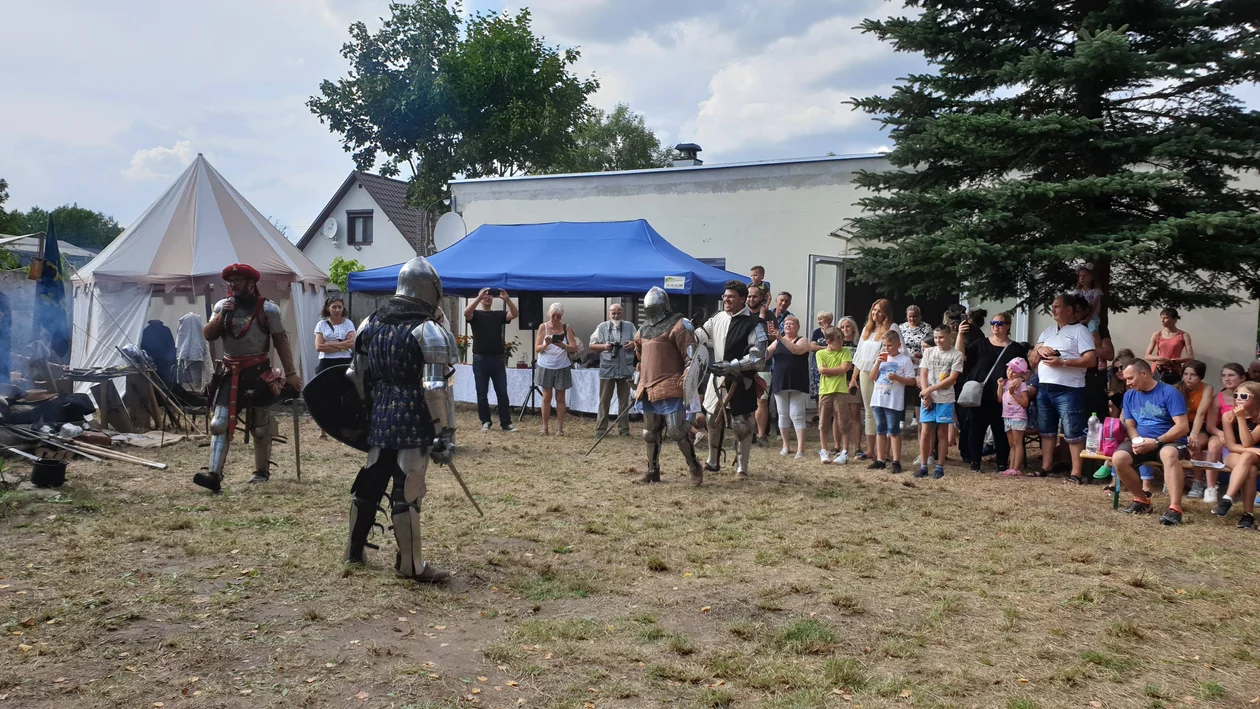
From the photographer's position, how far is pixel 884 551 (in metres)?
5.95

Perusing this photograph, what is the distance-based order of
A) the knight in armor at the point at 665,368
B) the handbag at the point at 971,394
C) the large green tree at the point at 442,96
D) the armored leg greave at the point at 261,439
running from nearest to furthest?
the armored leg greave at the point at 261,439
the knight in armor at the point at 665,368
the handbag at the point at 971,394
the large green tree at the point at 442,96

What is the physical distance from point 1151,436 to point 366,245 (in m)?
32.2

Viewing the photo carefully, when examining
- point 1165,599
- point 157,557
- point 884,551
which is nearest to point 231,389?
point 157,557

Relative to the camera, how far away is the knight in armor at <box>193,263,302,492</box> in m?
7.27

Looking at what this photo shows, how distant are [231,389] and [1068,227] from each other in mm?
7529

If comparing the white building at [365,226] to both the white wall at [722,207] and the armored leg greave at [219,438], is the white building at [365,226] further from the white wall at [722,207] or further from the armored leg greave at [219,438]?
the armored leg greave at [219,438]

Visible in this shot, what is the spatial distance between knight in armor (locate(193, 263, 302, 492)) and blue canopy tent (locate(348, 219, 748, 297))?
18.7 feet

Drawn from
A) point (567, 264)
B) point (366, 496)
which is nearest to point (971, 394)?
point (366, 496)

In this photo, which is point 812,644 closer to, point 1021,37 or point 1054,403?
point 1054,403

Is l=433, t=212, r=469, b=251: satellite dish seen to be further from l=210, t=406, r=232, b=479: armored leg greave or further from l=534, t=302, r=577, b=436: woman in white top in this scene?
l=210, t=406, r=232, b=479: armored leg greave

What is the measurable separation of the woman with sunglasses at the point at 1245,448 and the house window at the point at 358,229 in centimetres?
3256

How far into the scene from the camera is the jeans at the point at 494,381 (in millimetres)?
11586

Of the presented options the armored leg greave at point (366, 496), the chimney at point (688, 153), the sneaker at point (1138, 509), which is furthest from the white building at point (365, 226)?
the armored leg greave at point (366, 496)

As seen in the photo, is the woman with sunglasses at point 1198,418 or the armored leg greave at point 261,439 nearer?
the woman with sunglasses at point 1198,418
